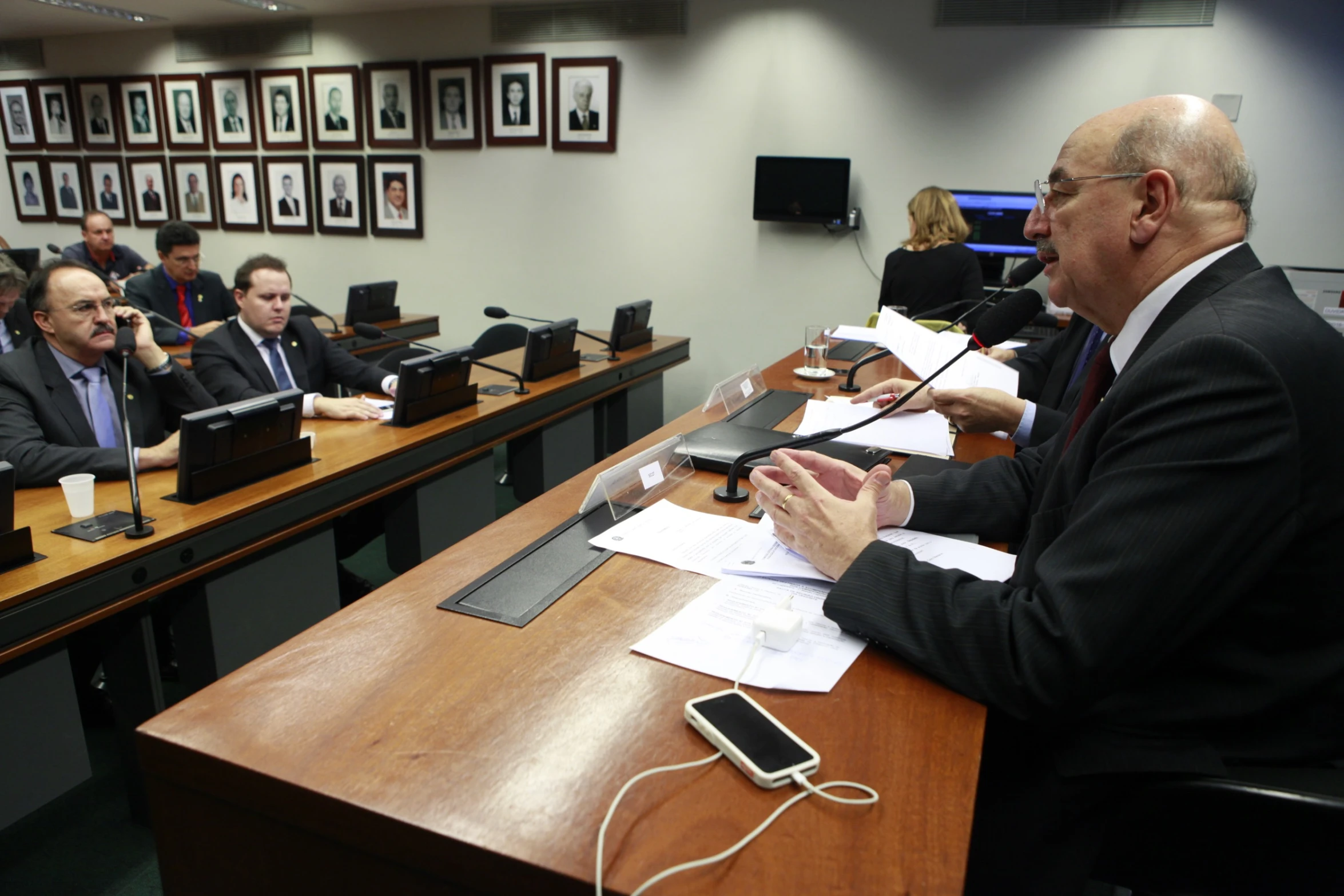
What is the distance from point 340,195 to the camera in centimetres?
659

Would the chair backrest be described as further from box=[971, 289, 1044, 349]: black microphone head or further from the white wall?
box=[971, 289, 1044, 349]: black microphone head

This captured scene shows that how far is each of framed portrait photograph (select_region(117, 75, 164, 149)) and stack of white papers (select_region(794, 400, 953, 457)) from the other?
733 cm

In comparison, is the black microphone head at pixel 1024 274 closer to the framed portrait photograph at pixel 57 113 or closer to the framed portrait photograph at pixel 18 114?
the framed portrait photograph at pixel 57 113

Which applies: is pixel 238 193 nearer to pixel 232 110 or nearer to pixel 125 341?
pixel 232 110

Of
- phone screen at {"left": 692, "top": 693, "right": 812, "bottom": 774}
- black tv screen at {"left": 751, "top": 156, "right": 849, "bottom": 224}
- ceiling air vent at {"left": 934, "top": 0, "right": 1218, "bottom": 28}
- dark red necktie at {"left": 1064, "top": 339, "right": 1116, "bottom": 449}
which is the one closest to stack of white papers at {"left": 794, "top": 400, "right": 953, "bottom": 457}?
dark red necktie at {"left": 1064, "top": 339, "right": 1116, "bottom": 449}

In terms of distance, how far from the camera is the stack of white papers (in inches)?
76.7

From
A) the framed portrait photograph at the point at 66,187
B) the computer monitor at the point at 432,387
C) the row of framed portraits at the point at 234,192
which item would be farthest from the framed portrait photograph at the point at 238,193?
the computer monitor at the point at 432,387

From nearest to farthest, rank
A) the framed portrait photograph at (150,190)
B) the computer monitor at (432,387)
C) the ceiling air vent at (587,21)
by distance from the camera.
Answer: the computer monitor at (432,387) < the ceiling air vent at (587,21) < the framed portrait photograph at (150,190)

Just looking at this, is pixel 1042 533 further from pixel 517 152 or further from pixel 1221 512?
pixel 517 152

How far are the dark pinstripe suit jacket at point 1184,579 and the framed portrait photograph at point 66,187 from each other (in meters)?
8.97

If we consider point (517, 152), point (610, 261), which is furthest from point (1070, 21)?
point (517, 152)

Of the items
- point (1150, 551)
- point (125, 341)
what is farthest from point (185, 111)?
point (1150, 551)

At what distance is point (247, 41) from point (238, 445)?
5.99 metres

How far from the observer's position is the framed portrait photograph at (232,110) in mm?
6688
